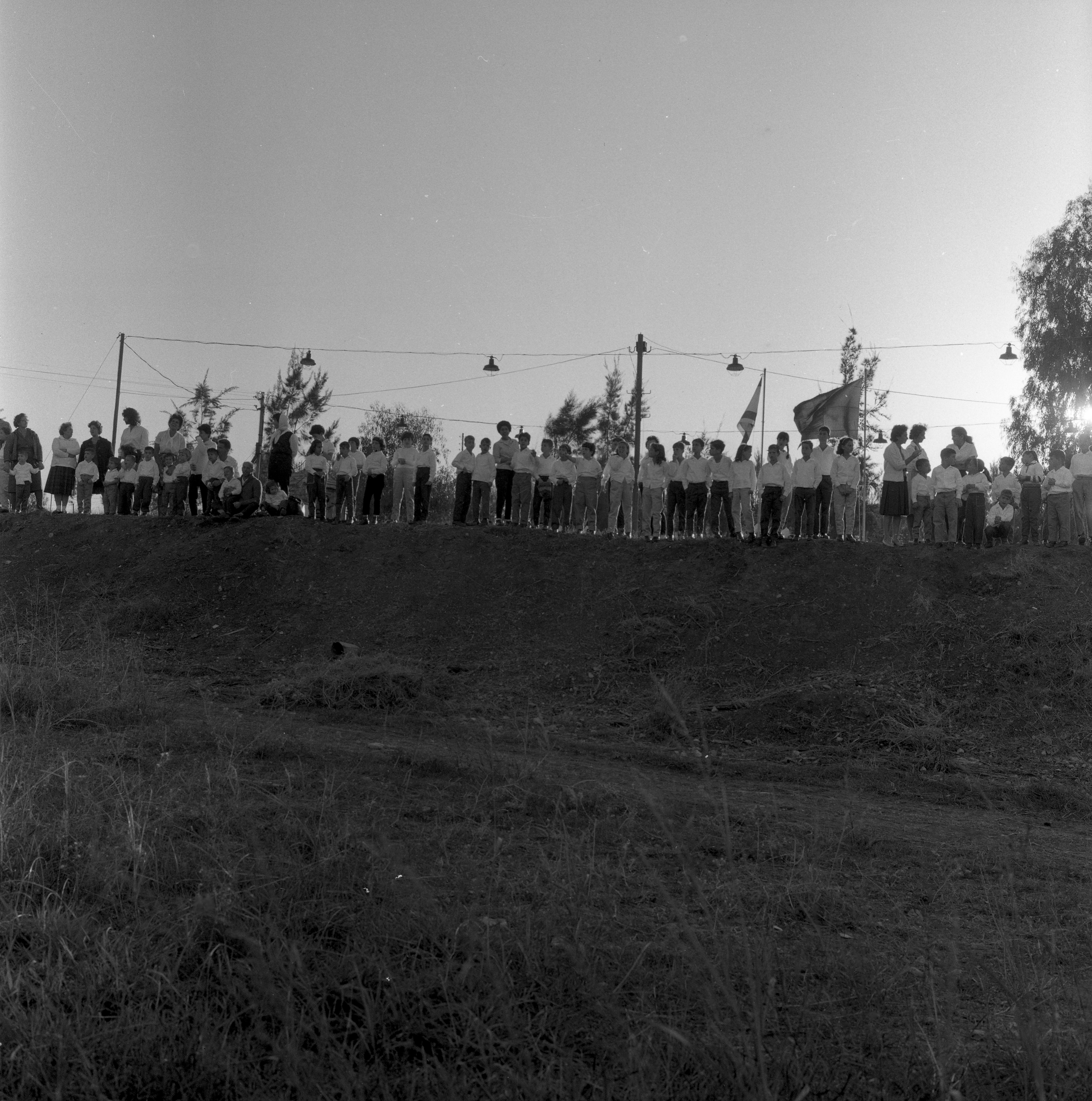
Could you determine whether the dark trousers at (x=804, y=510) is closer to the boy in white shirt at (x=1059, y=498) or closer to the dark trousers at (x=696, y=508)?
the dark trousers at (x=696, y=508)

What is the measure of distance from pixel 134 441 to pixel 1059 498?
622 inches

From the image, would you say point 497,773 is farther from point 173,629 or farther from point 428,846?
point 173,629

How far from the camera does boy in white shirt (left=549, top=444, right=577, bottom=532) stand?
17.9 meters

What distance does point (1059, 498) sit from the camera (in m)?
16.2

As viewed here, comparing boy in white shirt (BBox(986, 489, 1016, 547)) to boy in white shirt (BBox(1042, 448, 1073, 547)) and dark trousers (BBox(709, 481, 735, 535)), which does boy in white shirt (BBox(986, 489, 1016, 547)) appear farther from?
dark trousers (BBox(709, 481, 735, 535))

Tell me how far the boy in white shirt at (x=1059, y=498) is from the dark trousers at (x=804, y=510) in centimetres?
338

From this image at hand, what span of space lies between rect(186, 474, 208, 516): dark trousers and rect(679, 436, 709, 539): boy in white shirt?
28.4ft

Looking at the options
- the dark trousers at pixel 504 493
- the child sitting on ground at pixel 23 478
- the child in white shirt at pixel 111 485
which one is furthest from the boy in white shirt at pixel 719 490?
the child sitting on ground at pixel 23 478

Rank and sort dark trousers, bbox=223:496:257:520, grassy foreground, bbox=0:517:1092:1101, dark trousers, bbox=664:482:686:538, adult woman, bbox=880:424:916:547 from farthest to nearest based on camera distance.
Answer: dark trousers, bbox=223:496:257:520 < dark trousers, bbox=664:482:686:538 < adult woman, bbox=880:424:916:547 < grassy foreground, bbox=0:517:1092:1101

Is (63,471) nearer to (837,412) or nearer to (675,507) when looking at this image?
(675,507)

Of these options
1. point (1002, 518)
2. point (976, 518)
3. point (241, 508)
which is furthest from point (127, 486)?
point (1002, 518)

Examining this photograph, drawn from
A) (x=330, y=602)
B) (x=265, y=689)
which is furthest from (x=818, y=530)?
(x=265, y=689)

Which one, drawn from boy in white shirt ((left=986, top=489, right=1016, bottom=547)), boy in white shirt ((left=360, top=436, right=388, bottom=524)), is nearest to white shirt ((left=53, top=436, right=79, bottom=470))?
boy in white shirt ((left=360, top=436, right=388, bottom=524))

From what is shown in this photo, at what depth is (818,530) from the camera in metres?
16.8
